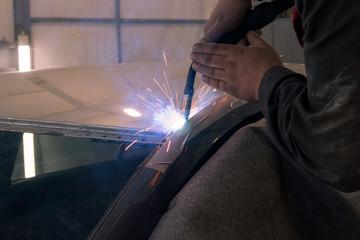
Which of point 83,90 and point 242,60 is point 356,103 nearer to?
point 242,60

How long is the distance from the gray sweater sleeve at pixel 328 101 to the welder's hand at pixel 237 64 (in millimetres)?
118

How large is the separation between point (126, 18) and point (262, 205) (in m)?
5.31

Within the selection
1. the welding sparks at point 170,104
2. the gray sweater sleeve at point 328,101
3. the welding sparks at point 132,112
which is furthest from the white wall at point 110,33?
the gray sweater sleeve at point 328,101

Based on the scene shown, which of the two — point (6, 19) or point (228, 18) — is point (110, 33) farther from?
point (228, 18)

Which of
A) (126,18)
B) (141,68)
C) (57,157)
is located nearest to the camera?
(57,157)

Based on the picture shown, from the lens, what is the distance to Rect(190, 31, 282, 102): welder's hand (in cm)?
63

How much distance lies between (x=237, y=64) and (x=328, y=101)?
0.82ft

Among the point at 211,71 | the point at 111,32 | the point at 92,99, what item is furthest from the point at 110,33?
the point at 211,71

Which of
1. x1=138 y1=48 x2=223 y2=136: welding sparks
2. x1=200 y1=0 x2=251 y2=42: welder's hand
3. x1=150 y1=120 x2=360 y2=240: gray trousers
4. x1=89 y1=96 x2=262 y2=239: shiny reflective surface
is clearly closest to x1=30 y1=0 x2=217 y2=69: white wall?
x1=138 y1=48 x2=223 y2=136: welding sparks

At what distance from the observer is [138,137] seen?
0.92 metres

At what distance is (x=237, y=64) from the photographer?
2.20 ft

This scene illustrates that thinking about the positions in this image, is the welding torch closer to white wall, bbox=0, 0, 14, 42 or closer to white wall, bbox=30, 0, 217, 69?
white wall, bbox=30, 0, 217, 69

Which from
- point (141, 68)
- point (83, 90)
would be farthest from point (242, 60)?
point (141, 68)

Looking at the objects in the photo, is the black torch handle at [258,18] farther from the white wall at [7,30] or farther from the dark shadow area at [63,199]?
the white wall at [7,30]
